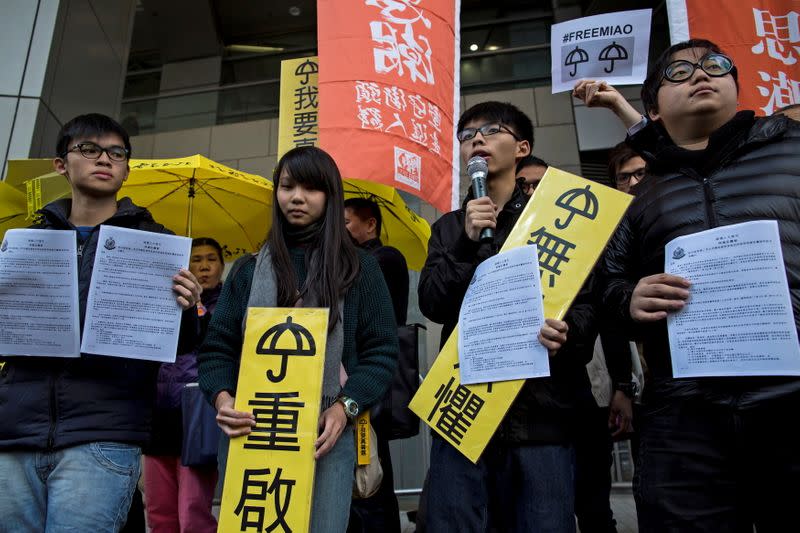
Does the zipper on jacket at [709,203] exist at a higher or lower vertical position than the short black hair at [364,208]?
lower

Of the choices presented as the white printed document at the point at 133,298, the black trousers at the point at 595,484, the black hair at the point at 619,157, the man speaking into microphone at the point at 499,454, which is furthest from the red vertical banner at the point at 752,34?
the white printed document at the point at 133,298

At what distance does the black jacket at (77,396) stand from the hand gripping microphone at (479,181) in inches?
44.7

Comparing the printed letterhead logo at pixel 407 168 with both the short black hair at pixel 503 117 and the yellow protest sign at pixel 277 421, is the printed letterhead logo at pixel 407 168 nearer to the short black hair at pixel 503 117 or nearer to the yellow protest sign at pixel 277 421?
the short black hair at pixel 503 117

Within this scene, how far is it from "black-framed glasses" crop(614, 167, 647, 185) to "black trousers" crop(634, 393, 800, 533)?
1.85 m

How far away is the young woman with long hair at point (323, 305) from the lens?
1853 millimetres

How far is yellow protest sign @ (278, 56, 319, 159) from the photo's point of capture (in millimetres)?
5070

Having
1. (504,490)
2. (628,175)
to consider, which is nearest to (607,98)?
(628,175)

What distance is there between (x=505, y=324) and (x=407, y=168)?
203 cm

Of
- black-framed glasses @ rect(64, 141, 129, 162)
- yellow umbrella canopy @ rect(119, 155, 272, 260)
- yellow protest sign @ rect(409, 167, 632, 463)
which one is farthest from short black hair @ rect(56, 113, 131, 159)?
yellow protest sign @ rect(409, 167, 632, 463)

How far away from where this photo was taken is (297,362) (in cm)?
185

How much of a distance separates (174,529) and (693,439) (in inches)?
105

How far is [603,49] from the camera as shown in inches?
151

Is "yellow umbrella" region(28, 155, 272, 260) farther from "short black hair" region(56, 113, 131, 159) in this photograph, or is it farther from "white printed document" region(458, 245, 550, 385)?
"white printed document" region(458, 245, 550, 385)

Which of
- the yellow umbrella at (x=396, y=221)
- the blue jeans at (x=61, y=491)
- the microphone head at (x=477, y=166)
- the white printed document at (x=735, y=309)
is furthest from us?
the yellow umbrella at (x=396, y=221)
